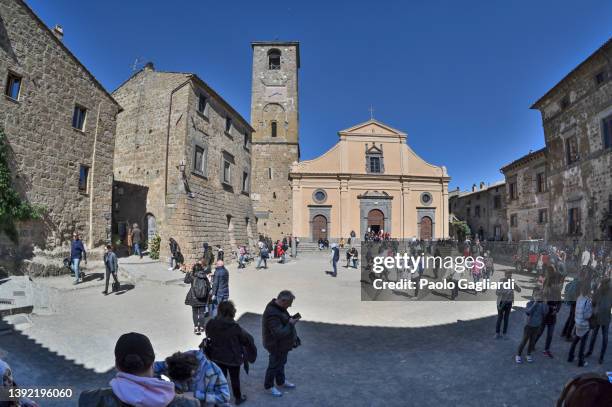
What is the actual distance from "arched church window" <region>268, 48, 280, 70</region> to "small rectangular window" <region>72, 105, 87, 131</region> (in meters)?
22.7

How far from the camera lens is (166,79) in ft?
55.3

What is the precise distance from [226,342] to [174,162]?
536 inches

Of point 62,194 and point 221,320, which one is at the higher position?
point 62,194

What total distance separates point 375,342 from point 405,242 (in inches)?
919

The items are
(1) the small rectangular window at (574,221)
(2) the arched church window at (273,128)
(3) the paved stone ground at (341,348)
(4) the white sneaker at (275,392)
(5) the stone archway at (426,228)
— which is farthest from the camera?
(2) the arched church window at (273,128)

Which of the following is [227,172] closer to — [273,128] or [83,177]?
[83,177]

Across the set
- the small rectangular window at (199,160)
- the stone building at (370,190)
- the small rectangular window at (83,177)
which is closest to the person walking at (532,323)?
the small rectangular window at (199,160)

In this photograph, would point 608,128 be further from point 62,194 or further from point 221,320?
point 62,194

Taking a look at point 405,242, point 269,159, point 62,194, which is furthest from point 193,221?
point 405,242

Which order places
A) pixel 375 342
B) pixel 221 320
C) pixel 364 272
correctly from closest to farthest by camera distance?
pixel 221 320
pixel 375 342
pixel 364 272

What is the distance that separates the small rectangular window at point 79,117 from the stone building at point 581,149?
23286 millimetres

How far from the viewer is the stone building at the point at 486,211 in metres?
31.6

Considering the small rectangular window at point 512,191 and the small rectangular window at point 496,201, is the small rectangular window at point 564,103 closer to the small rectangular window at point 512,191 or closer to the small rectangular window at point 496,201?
the small rectangular window at point 512,191

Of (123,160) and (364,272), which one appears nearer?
(364,272)
